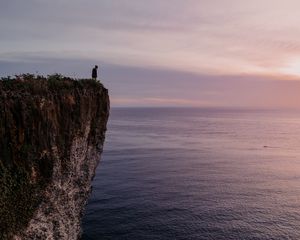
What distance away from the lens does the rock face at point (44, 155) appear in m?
27.1

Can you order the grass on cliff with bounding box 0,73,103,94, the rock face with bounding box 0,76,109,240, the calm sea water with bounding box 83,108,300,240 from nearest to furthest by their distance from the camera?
the rock face with bounding box 0,76,109,240
the grass on cliff with bounding box 0,73,103,94
the calm sea water with bounding box 83,108,300,240

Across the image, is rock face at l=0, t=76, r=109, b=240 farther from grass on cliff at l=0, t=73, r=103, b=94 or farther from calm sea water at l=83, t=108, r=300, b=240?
calm sea water at l=83, t=108, r=300, b=240

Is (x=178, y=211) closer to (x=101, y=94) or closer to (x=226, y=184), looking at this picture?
(x=226, y=184)

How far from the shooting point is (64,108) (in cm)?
3356

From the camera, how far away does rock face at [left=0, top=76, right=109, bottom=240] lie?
27.1 m

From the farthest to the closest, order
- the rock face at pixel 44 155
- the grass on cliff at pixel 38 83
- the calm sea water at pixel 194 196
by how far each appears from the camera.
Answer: the calm sea water at pixel 194 196, the grass on cliff at pixel 38 83, the rock face at pixel 44 155

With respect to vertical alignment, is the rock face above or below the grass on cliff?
below

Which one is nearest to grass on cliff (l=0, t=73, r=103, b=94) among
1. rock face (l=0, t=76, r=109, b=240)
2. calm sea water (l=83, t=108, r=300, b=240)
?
rock face (l=0, t=76, r=109, b=240)

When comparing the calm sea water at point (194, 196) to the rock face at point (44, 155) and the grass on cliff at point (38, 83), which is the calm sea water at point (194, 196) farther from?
the grass on cliff at point (38, 83)

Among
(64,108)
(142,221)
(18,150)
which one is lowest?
(142,221)

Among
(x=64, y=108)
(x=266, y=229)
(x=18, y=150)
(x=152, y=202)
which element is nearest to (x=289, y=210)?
(x=266, y=229)

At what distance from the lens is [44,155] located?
98.7 feet

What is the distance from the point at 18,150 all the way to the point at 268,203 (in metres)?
59.7

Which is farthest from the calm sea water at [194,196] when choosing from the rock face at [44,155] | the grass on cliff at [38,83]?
the grass on cliff at [38,83]
